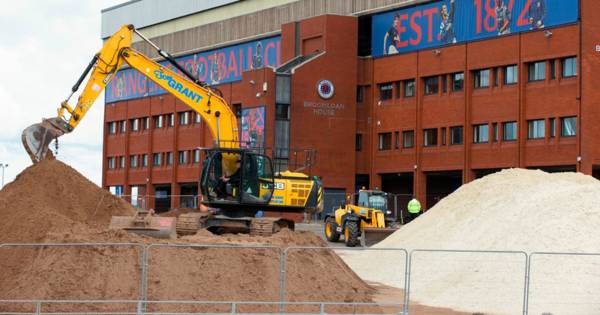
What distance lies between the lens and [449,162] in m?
70.8

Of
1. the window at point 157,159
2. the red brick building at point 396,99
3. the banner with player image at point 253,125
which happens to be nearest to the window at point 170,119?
the red brick building at point 396,99

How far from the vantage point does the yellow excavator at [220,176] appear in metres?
29.9

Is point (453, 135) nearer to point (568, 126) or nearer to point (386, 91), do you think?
point (386, 91)

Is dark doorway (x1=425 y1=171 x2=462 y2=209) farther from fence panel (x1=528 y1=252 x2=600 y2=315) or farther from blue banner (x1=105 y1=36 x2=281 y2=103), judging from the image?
fence panel (x1=528 y1=252 x2=600 y2=315)

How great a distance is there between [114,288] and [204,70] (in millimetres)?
73713

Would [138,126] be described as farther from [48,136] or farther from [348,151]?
[48,136]

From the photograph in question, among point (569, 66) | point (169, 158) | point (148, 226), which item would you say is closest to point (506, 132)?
point (569, 66)

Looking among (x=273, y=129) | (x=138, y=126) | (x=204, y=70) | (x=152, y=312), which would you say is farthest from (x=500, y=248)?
(x=138, y=126)

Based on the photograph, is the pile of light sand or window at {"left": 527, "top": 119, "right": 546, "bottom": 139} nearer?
the pile of light sand

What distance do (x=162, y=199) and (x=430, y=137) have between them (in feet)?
104

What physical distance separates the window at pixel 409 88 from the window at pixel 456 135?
4.91 meters

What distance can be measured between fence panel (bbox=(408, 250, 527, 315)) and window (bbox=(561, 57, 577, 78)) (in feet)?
118

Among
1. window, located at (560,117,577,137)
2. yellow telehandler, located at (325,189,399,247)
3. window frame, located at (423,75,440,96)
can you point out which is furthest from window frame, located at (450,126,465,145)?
yellow telehandler, located at (325,189,399,247)

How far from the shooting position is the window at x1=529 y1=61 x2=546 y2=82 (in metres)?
64.1
